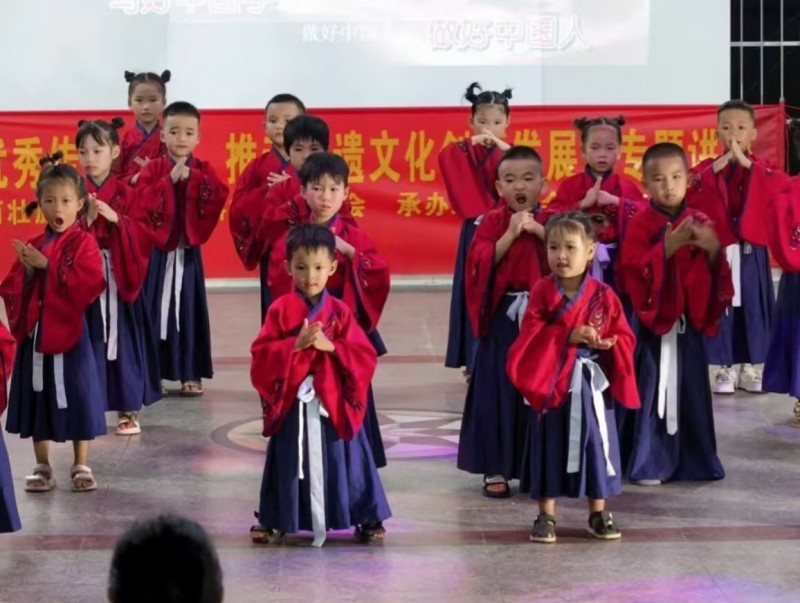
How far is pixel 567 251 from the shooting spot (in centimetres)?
469

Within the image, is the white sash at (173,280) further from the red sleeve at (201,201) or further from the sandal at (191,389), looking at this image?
the sandal at (191,389)

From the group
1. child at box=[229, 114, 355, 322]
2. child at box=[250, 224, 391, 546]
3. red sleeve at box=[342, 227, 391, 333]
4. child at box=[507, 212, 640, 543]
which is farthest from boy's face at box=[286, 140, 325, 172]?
child at box=[507, 212, 640, 543]

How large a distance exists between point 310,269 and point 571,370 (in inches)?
34.8

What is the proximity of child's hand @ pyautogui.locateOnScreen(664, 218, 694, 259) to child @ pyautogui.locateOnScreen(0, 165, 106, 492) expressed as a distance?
204cm

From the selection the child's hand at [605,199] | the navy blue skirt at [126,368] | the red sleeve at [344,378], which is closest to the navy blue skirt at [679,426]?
the child's hand at [605,199]

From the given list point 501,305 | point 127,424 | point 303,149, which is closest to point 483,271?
point 501,305

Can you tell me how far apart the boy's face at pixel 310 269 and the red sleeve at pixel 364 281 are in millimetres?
458

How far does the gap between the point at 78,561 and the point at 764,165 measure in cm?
398

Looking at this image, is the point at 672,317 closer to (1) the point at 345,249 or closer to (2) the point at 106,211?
(1) the point at 345,249

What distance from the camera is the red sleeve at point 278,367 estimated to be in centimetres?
460

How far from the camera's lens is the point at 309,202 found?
17.1 feet

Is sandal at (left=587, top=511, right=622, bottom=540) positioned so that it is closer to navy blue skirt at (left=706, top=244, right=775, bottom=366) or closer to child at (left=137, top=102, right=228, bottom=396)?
navy blue skirt at (left=706, top=244, right=775, bottom=366)

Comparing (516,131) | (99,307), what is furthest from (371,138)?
(99,307)

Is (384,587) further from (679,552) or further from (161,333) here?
(161,333)
